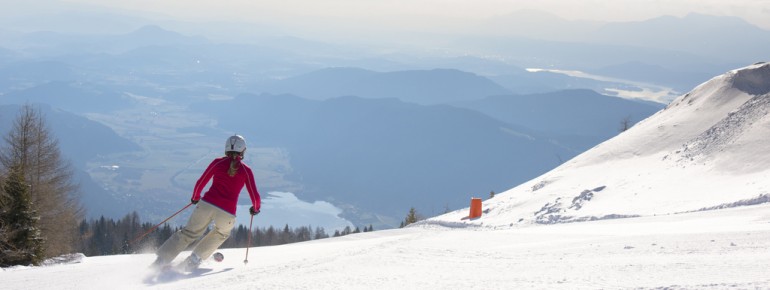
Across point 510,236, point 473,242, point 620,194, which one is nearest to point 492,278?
point 473,242

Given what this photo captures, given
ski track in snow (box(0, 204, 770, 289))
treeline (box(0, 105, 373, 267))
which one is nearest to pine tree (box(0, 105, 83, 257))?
treeline (box(0, 105, 373, 267))

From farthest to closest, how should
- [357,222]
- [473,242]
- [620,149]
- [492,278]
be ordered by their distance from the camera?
[357,222]
[620,149]
[473,242]
[492,278]

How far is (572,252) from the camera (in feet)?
25.2

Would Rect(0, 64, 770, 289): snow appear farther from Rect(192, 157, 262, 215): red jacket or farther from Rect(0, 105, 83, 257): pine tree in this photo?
Rect(0, 105, 83, 257): pine tree

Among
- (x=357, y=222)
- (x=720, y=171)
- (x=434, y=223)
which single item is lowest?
(x=357, y=222)

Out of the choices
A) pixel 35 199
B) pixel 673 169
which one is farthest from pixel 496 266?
pixel 35 199

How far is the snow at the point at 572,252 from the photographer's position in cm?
603

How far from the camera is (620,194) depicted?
17141 millimetres

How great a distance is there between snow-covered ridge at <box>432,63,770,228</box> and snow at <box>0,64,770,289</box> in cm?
6

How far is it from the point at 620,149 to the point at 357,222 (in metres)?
176

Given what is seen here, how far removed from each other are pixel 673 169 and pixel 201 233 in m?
14.7

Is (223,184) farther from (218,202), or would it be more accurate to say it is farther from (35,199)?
(35,199)

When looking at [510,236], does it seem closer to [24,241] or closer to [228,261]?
[228,261]

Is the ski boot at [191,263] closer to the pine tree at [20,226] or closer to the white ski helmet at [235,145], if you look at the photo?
the white ski helmet at [235,145]
